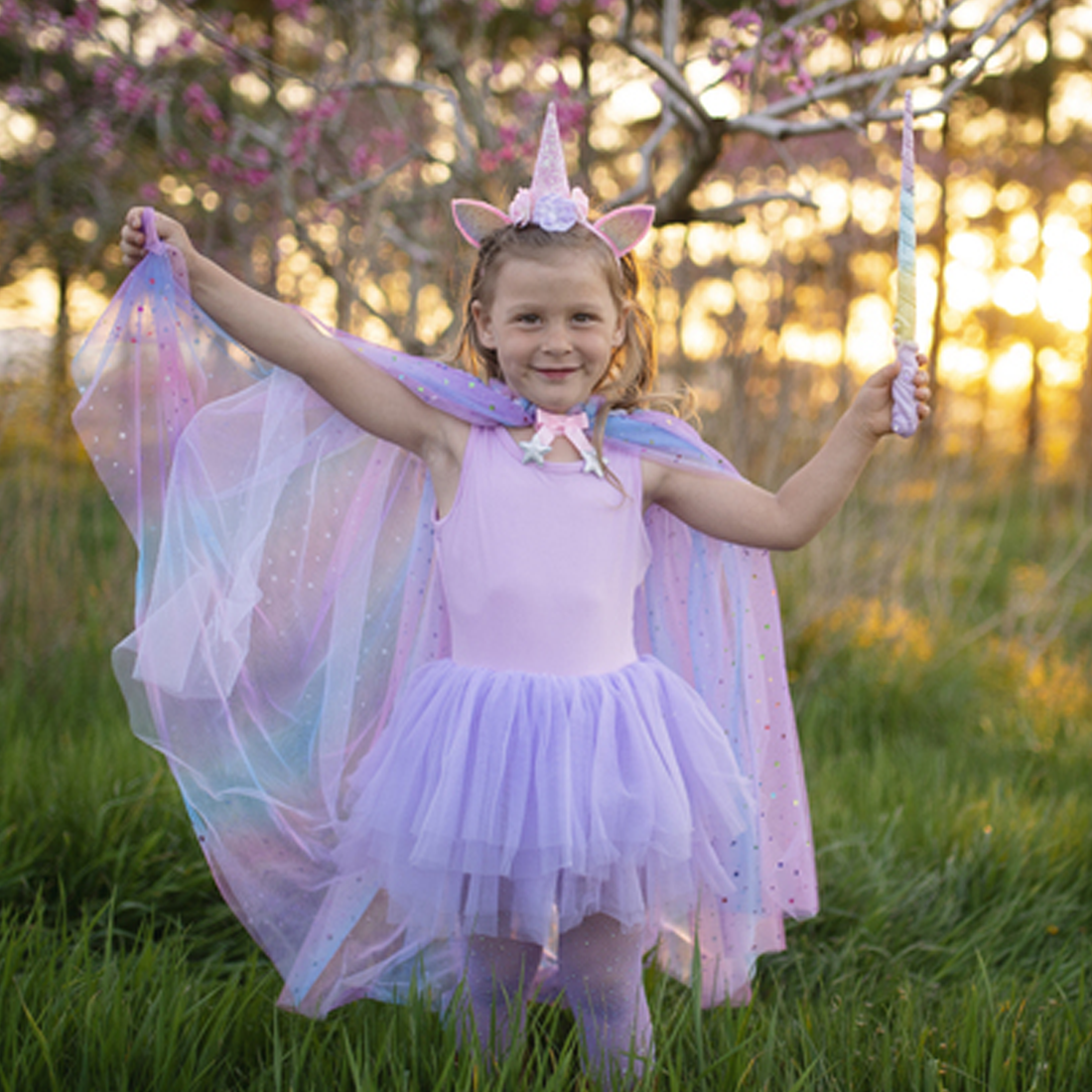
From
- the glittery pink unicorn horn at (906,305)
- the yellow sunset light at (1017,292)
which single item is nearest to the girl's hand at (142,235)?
the glittery pink unicorn horn at (906,305)

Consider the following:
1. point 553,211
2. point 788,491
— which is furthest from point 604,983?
point 553,211

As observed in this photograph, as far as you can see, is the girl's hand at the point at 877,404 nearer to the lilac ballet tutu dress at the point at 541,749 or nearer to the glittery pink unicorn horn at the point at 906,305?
the glittery pink unicorn horn at the point at 906,305

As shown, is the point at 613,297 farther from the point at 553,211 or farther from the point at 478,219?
the point at 478,219

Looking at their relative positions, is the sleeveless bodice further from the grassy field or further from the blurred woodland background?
the blurred woodland background

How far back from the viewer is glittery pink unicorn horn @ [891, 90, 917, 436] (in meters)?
1.63

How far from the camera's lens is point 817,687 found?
4.14 metres

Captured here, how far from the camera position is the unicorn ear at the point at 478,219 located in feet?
6.17

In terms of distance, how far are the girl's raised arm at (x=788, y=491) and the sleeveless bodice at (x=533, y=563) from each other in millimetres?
143

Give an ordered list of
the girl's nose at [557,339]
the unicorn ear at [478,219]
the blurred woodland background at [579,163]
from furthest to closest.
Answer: the blurred woodland background at [579,163] → the unicorn ear at [478,219] → the girl's nose at [557,339]

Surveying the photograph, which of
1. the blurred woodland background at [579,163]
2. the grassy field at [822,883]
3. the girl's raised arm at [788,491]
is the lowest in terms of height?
the grassy field at [822,883]

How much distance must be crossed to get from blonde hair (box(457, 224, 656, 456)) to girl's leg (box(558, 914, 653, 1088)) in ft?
2.79

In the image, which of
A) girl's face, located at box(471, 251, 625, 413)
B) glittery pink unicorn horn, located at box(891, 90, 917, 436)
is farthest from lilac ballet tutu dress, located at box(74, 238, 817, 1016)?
glittery pink unicorn horn, located at box(891, 90, 917, 436)

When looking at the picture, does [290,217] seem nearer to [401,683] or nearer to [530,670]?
[401,683]

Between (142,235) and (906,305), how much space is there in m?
1.30
